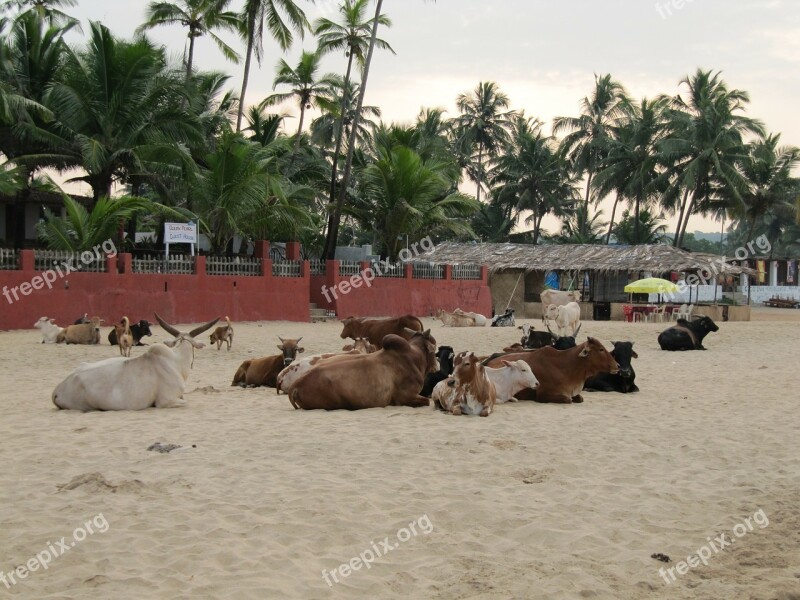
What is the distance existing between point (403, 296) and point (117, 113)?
11.1 metres

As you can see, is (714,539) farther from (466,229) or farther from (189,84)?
(466,229)

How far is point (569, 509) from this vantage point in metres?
5.16

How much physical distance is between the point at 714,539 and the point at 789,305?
48.5m

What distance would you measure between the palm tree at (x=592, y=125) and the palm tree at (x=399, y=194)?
20885 mm

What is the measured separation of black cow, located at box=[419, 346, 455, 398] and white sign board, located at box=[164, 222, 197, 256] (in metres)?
13.8

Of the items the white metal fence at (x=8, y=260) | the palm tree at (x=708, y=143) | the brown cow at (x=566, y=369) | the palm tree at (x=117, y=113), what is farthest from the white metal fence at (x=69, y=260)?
the palm tree at (x=708, y=143)

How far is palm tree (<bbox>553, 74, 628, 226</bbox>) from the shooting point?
50438 millimetres

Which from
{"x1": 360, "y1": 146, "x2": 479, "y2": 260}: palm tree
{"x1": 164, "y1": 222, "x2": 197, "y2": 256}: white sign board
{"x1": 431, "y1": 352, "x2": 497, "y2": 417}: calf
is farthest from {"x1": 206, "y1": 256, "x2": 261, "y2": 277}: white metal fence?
{"x1": 431, "y1": 352, "x2": 497, "y2": 417}: calf

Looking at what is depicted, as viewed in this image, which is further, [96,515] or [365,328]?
[365,328]

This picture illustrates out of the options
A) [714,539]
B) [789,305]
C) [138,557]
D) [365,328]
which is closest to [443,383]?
[714,539]

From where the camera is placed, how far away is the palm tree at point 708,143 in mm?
42531

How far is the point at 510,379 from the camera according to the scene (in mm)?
9297

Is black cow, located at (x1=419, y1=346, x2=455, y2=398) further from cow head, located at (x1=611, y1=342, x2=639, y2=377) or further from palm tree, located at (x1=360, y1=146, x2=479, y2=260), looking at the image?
palm tree, located at (x1=360, y1=146, x2=479, y2=260)

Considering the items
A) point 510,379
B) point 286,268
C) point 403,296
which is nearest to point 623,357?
point 510,379
